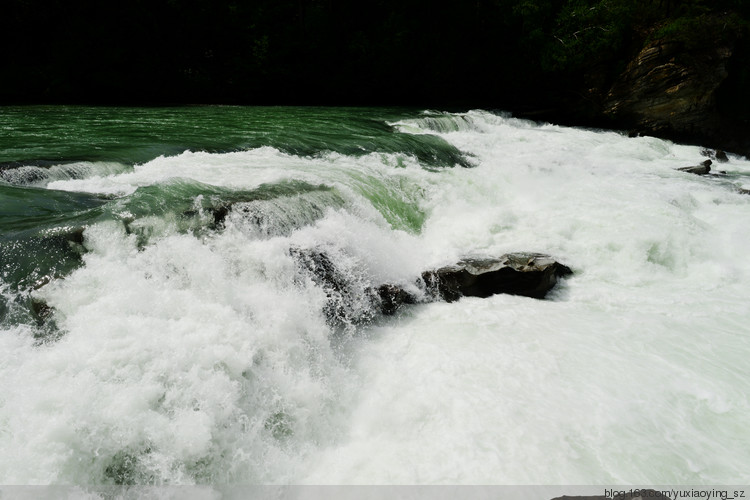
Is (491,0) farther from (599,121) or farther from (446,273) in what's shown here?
(446,273)

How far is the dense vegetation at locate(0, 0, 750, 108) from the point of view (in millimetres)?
17969

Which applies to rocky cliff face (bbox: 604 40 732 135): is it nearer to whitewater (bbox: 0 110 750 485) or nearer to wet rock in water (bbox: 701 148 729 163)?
wet rock in water (bbox: 701 148 729 163)

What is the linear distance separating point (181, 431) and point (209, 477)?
39cm

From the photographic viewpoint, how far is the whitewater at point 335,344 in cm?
328

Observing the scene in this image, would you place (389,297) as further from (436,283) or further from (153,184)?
(153,184)

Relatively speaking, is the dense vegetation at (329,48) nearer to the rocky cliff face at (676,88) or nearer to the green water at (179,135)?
the rocky cliff face at (676,88)

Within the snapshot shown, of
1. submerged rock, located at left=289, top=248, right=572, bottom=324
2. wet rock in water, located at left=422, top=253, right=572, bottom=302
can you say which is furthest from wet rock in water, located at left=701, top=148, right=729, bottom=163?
wet rock in water, located at left=422, top=253, right=572, bottom=302

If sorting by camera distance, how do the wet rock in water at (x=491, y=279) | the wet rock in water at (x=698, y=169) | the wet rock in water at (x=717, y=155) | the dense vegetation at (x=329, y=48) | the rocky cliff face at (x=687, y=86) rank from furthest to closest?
1. the dense vegetation at (x=329, y=48)
2. the rocky cliff face at (x=687, y=86)
3. the wet rock in water at (x=717, y=155)
4. the wet rock in water at (x=698, y=169)
5. the wet rock in water at (x=491, y=279)

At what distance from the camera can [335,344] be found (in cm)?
491

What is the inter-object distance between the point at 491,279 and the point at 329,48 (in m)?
18.6

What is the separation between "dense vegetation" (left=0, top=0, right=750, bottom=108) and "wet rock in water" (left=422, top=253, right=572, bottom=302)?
1583 centimetres

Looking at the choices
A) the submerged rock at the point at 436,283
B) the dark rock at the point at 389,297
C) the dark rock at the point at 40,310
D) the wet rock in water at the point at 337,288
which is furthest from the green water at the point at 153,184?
the dark rock at the point at 389,297

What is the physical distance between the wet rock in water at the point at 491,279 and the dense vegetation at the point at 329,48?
1583 cm

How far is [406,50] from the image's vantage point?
21.3 meters
